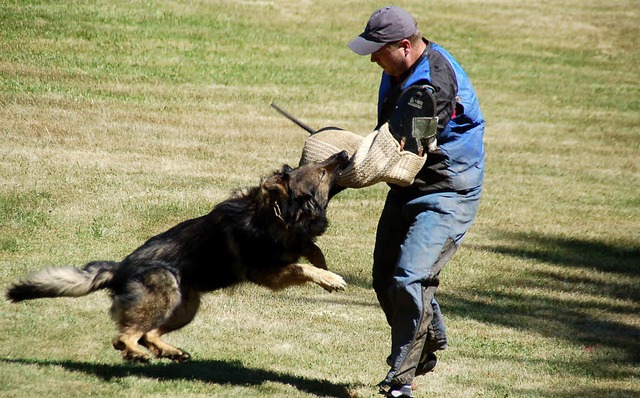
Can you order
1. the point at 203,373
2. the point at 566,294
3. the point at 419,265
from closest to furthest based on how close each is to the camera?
the point at 419,265, the point at 203,373, the point at 566,294

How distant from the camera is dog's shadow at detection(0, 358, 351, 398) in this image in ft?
21.1

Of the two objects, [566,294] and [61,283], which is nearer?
[61,283]

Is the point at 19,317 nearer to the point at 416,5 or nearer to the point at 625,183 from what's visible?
the point at 625,183

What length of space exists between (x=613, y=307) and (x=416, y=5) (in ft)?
51.6

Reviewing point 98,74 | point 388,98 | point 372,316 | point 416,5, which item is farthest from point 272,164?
point 416,5

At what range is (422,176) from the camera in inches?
236

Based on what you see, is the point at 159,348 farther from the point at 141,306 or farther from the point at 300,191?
the point at 300,191

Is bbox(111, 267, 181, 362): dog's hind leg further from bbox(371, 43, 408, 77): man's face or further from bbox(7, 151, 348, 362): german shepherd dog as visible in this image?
bbox(371, 43, 408, 77): man's face

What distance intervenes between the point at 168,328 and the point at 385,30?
8.90 feet

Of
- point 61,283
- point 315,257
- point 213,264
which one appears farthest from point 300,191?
point 61,283

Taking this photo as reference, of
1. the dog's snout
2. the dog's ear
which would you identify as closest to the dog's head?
the dog's ear

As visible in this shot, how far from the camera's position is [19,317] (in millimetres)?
7379

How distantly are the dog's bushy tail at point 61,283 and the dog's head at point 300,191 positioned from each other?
1.29 meters

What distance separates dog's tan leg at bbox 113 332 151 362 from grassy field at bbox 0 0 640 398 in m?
0.15
